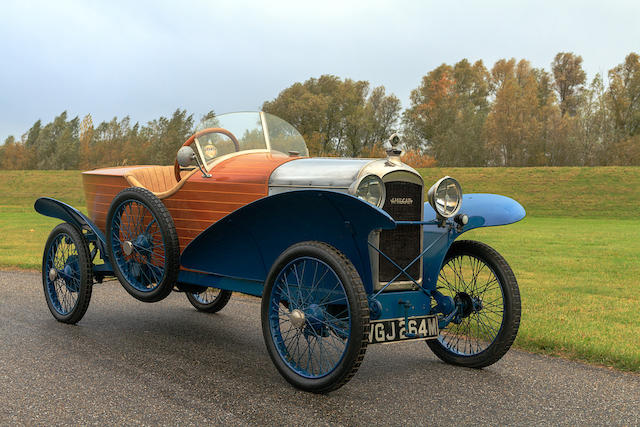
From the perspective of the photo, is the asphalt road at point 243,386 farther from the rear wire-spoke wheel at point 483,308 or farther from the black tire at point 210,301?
the black tire at point 210,301

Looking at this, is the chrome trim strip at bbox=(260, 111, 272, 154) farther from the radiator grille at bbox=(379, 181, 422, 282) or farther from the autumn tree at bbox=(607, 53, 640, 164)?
the autumn tree at bbox=(607, 53, 640, 164)

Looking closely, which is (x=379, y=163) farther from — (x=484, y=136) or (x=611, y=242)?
(x=484, y=136)

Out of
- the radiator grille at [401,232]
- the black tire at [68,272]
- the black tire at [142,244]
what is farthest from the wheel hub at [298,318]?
the black tire at [68,272]

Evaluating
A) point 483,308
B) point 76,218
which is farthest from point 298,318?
point 76,218

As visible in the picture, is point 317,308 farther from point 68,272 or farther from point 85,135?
point 85,135

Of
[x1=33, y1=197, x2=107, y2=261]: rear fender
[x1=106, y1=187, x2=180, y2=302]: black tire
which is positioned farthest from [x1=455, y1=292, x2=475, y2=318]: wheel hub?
[x1=33, y1=197, x2=107, y2=261]: rear fender

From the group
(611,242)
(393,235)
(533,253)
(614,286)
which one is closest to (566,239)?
(611,242)

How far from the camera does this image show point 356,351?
3787mm

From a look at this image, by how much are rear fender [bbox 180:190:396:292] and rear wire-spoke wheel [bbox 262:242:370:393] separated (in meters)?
0.23

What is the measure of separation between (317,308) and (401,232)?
3.03 feet

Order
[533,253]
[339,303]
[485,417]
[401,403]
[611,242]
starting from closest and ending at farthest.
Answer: [485,417]
[401,403]
[339,303]
[533,253]
[611,242]

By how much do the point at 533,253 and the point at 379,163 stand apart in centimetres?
997

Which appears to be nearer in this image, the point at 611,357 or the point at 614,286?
the point at 611,357

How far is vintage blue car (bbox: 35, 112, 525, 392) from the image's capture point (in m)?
4.18
